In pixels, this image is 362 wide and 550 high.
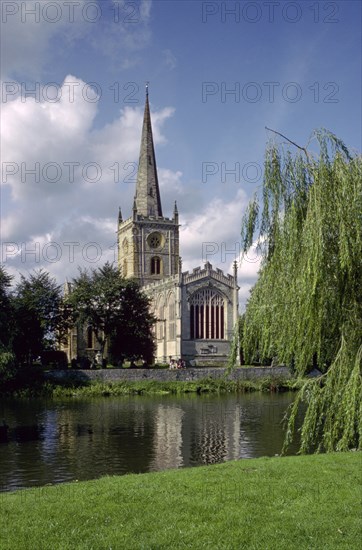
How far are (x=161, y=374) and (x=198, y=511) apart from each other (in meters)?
42.0

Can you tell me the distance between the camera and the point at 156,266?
8956 cm

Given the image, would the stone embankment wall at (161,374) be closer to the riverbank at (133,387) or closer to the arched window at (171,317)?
the riverbank at (133,387)

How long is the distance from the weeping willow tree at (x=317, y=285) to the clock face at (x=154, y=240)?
74018mm

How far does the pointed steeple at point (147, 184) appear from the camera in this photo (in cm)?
8881

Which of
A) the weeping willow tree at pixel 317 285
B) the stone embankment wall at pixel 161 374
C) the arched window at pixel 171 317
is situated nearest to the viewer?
the weeping willow tree at pixel 317 285

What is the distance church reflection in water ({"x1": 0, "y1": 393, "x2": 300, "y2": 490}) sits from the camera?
17.9 meters

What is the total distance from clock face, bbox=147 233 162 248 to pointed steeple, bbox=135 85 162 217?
2.96 m

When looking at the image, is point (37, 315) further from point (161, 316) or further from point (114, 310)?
point (161, 316)

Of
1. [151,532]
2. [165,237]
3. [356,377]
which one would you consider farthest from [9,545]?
[165,237]

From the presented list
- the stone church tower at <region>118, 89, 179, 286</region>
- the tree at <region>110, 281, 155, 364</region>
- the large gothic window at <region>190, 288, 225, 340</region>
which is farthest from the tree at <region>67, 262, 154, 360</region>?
the stone church tower at <region>118, 89, 179, 286</region>

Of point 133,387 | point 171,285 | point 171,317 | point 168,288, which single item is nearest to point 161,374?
point 133,387

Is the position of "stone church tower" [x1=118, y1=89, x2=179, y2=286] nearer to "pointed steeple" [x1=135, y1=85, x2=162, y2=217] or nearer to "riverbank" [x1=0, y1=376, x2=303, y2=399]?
"pointed steeple" [x1=135, y1=85, x2=162, y2=217]

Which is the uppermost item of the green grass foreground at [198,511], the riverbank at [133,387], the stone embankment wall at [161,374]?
the stone embankment wall at [161,374]

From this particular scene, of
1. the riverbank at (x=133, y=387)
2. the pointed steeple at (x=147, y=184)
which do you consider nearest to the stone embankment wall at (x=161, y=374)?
the riverbank at (x=133, y=387)
